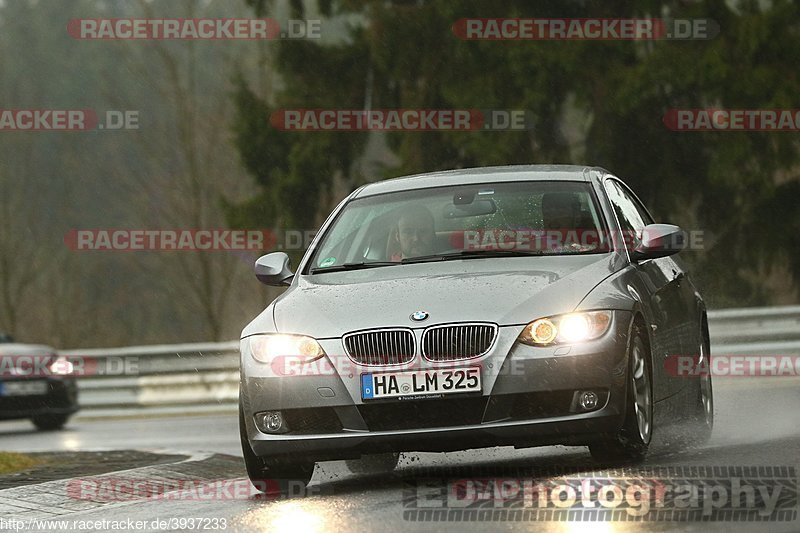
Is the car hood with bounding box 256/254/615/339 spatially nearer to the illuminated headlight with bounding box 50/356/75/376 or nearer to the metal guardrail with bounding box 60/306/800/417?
the illuminated headlight with bounding box 50/356/75/376

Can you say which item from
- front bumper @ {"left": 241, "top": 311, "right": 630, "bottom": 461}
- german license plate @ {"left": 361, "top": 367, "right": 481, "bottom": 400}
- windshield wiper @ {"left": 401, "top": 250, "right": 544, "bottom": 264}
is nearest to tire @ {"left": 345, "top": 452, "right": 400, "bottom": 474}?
windshield wiper @ {"left": 401, "top": 250, "right": 544, "bottom": 264}

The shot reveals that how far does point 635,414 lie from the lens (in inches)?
299

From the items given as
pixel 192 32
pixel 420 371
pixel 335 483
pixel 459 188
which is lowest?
pixel 335 483

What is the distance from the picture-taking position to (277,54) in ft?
79.2

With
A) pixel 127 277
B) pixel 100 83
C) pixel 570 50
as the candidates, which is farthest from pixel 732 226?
pixel 127 277

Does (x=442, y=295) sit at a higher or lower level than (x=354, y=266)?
lower

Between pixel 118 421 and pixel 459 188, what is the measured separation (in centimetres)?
1234

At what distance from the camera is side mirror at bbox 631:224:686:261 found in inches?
332

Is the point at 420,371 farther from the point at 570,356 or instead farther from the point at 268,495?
the point at 268,495

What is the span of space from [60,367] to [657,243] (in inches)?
492

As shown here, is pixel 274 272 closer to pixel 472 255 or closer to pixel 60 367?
pixel 472 255

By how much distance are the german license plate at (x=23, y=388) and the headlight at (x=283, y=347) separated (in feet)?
38.6

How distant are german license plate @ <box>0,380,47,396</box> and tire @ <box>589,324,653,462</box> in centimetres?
1245

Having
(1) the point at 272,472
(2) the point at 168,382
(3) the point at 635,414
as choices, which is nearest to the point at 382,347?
(1) the point at 272,472
